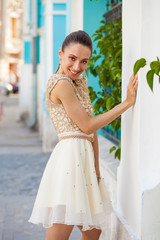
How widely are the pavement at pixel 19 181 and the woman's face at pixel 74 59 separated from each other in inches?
82.5

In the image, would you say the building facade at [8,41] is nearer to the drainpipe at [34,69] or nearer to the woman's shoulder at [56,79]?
the drainpipe at [34,69]

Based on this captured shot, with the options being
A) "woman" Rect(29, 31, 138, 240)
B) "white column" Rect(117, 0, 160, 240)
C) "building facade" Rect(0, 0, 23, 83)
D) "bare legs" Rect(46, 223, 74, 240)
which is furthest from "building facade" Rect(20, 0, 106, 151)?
"building facade" Rect(0, 0, 23, 83)

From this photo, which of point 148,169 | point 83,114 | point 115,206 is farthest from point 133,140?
point 115,206

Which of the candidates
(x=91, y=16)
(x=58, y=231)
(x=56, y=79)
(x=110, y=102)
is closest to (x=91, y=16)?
(x=91, y=16)

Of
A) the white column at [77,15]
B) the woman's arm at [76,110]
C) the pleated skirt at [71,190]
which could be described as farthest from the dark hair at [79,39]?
the white column at [77,15]

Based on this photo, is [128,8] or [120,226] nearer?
[128,8]

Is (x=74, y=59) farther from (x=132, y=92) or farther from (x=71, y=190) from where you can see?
(x=71, y=190)

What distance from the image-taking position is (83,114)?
2613mm

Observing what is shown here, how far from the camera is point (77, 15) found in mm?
5230

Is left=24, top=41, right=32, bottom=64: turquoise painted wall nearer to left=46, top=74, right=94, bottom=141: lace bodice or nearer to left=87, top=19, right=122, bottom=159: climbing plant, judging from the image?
left=87, top=19, right=122, bottom=159: climbing plant

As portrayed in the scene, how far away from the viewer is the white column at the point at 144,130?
2.56 metres

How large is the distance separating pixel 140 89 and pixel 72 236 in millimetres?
2194

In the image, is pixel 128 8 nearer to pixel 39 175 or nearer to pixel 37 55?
pixel 39 175

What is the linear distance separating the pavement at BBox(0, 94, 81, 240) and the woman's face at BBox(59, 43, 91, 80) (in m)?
2.09
